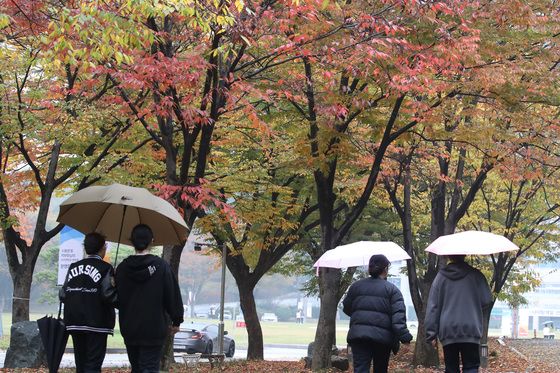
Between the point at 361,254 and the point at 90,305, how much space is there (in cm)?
525

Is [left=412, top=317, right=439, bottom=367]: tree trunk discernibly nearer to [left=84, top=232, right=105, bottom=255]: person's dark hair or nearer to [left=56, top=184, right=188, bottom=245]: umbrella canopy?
[left=56, top=184, right=188, bottom=245]: umbrella canopy

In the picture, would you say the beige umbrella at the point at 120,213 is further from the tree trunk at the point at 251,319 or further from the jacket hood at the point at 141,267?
the tree trunk at the point at 251,319

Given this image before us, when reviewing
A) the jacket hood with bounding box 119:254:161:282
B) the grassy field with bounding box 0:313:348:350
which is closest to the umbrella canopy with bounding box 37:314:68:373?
the jacket hood with bounding box 119:254:161:282

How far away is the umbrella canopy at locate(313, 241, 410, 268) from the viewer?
10.6m

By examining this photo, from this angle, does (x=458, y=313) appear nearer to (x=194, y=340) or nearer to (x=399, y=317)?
(x=399, y=317)

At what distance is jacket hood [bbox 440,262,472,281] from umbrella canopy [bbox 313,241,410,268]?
2.56 m

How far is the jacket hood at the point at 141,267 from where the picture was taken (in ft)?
21.3

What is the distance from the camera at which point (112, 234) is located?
816cm

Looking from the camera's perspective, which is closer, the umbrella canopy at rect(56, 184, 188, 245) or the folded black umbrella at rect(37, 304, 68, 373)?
the folded black umbrella at rect(37, 304, 68, 373)

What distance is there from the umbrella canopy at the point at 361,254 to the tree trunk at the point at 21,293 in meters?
8.85

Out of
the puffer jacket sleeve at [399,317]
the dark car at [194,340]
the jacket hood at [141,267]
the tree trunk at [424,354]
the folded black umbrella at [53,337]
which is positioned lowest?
the dark car at [194,340]

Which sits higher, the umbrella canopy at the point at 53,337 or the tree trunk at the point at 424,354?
the umbrella canopy at the point at 53,337

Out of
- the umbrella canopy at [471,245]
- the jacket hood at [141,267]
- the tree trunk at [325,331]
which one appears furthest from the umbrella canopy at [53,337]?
the tree trunk at [325,331]

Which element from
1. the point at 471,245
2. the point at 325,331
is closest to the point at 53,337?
the point at 471,245
